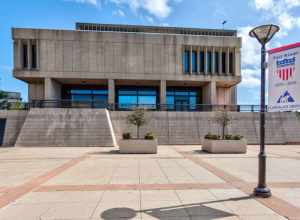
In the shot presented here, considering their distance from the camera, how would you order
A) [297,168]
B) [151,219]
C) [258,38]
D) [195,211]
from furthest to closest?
[297,168] → [258,38] → [195,211] → [151,219]

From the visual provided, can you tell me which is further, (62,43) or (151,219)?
(62,43)

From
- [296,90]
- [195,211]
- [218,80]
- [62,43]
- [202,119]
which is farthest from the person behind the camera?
[218,80]

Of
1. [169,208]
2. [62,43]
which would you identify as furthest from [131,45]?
[169,208]

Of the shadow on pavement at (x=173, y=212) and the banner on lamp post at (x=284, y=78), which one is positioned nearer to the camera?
the shadow on pavement at (x=173, y=212)

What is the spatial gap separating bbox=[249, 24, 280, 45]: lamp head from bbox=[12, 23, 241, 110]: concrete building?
19.7 metres

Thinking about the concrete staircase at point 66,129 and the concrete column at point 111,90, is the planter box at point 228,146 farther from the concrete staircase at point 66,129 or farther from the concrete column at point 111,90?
the concrete column at point 111,90

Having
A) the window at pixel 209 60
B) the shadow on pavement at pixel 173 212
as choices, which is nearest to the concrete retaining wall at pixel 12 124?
the shadow on pavement at pixel 173 212

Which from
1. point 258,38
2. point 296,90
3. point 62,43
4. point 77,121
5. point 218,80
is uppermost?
point 62,43

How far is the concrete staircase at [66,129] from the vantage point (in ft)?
61.7

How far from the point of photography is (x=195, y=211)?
4.61m

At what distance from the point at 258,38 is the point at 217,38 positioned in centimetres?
2516

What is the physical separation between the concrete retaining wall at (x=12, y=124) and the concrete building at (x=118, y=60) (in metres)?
5.69

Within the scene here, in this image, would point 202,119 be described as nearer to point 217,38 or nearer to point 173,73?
point 173,73

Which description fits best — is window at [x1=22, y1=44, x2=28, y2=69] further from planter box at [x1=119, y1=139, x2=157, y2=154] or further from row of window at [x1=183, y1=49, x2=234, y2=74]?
planter box at [x1=119, y1=139, x2=157, y2=154]
